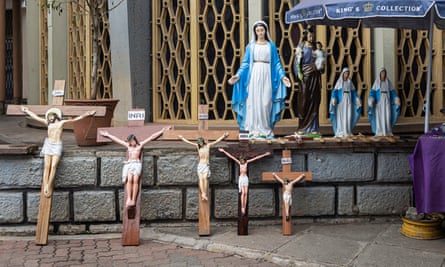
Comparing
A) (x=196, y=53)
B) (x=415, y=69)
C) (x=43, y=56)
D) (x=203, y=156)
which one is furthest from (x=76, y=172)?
(x=43, y=56)

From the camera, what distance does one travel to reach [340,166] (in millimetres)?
6945

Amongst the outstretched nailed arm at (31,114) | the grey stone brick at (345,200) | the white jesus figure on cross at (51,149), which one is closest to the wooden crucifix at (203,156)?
the white jesus figure on cross at (51,149)

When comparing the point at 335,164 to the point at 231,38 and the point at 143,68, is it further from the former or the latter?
the point at 143,68

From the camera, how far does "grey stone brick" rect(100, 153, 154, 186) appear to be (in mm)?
6697

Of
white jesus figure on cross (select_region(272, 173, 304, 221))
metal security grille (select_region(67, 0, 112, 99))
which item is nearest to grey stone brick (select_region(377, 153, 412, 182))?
white jesus figure on cross (select_region(272, 173, 304, 221))

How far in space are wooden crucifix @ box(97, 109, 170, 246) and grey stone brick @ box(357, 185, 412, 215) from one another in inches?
111

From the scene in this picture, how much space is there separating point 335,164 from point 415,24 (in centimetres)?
226

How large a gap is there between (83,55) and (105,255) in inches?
229

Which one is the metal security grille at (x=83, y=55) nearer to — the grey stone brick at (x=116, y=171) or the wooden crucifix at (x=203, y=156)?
the grey stone brick at (x=116, y=171)

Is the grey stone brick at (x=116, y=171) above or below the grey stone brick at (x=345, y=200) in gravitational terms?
above

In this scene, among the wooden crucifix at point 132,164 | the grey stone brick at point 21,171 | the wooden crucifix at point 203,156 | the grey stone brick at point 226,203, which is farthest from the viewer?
the grey stone brick at point 226,203

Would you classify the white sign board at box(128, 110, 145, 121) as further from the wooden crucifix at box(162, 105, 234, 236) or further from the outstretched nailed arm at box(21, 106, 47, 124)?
the outstretched nailed arm at box(21, 106, 47, 124)

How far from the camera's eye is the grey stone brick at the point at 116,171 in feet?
22.0

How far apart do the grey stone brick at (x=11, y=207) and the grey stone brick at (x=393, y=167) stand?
15.4 feet
